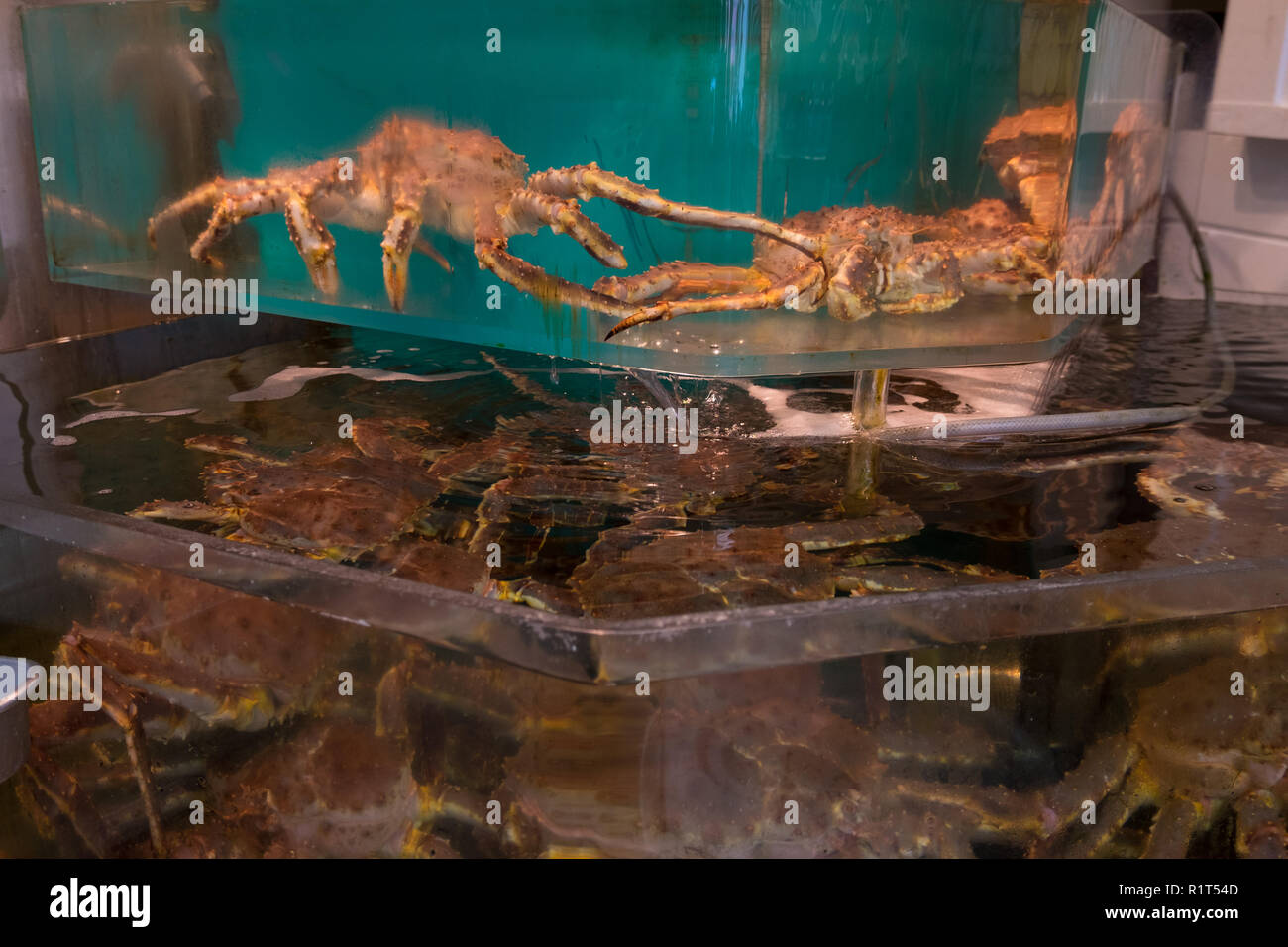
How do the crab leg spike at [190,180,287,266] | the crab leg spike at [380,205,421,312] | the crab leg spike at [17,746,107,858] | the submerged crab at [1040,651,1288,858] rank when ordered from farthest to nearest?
1. the crab leg spike at [190,180,287,266]
2. the crab leg spike at [380,205,421,312]
3. the crab leg spike at [17,746,107,858]
4. the submerged crab at [1040,651,1288,858]

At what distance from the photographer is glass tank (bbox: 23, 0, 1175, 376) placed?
1.26 meters

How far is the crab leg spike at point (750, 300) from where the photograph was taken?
1.33 meters

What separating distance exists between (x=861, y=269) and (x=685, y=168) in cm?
27

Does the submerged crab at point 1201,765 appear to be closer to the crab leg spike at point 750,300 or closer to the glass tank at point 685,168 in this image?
the glass tank at point 685,168

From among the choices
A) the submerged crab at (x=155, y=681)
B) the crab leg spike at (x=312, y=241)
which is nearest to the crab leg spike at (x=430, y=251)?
the crab leg spike at (x=312, y=241)

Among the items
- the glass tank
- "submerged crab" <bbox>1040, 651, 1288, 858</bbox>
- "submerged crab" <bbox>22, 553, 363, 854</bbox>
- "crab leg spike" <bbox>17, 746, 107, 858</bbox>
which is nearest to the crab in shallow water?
"submerged crab" <bbox>22, 553, 363, 854</bbox>

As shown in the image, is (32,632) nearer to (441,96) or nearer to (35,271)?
(441,96)

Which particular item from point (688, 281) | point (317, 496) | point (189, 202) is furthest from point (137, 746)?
point (189, 202)

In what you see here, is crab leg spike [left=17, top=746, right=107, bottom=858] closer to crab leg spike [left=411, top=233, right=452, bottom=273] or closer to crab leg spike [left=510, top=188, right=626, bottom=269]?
crab leg spike [left=411, top=233, right=452, bottom=273]

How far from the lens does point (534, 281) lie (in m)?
1.47

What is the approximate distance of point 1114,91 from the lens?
71.0 inches

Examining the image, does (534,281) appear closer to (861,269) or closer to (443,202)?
(443,202)
